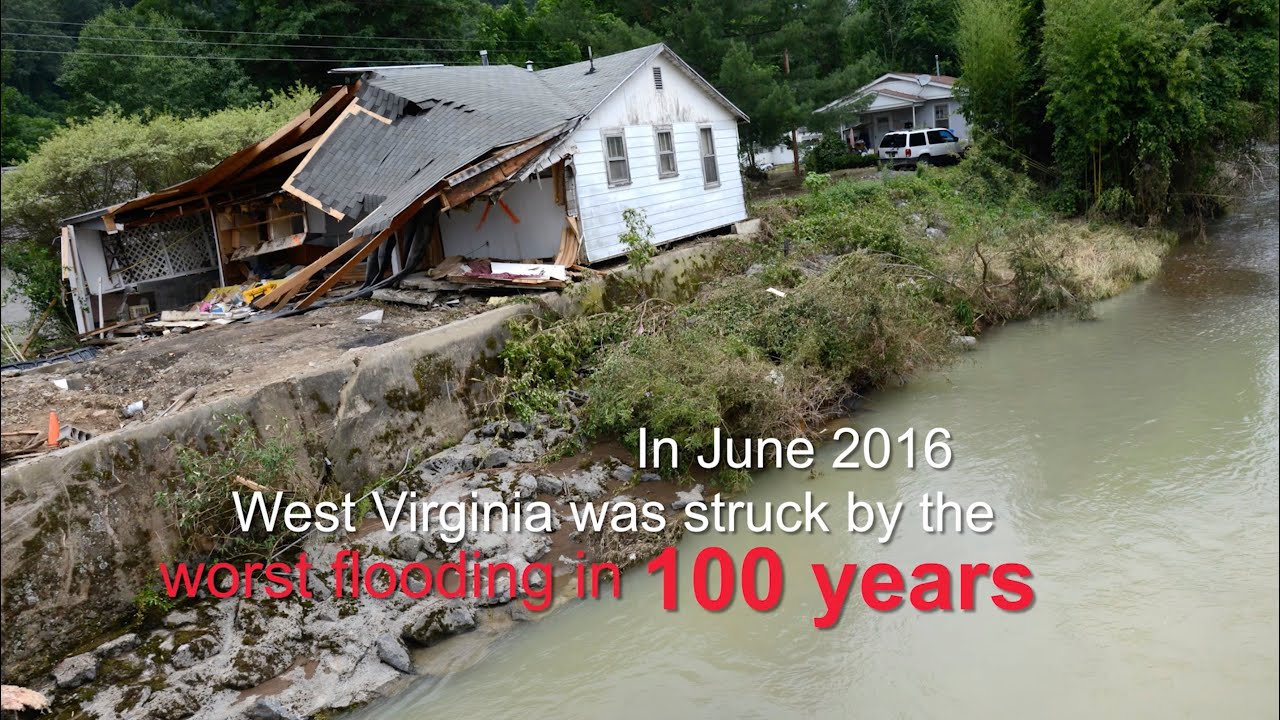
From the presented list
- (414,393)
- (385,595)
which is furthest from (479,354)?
(385,595)

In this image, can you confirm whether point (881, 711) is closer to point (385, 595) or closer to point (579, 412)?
point (385, 595)

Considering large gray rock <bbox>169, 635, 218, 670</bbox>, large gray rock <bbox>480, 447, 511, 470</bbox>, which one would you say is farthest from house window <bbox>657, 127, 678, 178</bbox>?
large gray rock <bbox>169, 635, 218, 670</bbox>

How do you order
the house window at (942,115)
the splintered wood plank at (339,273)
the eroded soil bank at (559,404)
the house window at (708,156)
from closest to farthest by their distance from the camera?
1. the eroded soil bank at (559,404)
2. the splintered wood plank at (339,273)
3. the house window at (708,156)
4. the house window at (942,115)

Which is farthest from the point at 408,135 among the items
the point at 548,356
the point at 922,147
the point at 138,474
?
the point at 922,147

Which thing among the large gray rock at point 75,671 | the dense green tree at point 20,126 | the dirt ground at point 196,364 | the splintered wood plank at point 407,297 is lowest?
the large gray rock at point 75,671

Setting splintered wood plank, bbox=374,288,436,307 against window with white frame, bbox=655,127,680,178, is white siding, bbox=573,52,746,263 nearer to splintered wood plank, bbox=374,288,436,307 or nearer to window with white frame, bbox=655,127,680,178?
window with white frame, bbox=655,127,680,178

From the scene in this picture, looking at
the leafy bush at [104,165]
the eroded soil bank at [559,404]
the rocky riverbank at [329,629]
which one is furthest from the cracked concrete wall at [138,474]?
the leafy bush at [104,165]

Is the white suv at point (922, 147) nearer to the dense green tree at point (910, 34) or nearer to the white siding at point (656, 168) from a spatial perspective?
the dense green tree at point (910, 34)
